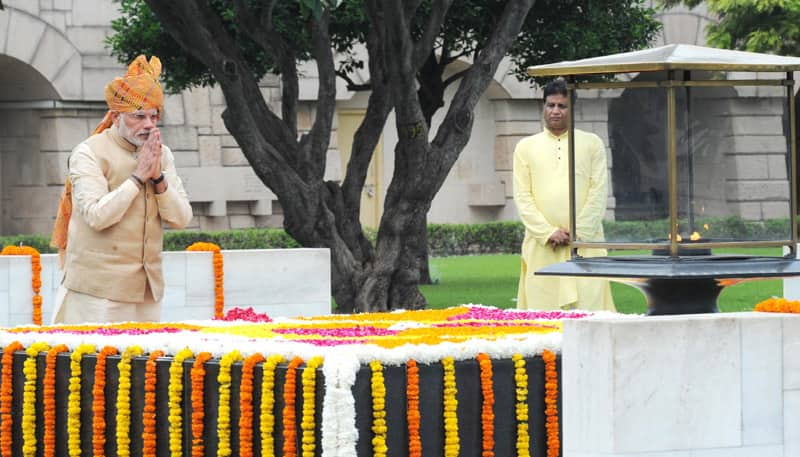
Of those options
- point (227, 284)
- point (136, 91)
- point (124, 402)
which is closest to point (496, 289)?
point (227, 284)

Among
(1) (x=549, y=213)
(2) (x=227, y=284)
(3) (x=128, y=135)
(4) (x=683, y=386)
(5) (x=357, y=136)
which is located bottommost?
(4) (x=683, y=386)

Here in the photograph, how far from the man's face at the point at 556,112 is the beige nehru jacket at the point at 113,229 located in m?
2.08

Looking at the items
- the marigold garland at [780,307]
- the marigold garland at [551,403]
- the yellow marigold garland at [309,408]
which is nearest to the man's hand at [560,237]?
the marigold garland at [780,307]

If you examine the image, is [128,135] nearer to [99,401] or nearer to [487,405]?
[99,401]

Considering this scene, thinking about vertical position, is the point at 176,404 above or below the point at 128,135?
below

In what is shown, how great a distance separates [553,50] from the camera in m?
19.5

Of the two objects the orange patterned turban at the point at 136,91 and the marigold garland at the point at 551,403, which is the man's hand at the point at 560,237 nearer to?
the orange patterned turban at the point at 136,91

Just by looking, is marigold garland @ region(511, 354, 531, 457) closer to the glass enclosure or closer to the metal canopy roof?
the glass enclosure

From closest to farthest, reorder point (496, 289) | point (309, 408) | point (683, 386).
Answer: point (683, 386), point (309, 408), point (496, 289)

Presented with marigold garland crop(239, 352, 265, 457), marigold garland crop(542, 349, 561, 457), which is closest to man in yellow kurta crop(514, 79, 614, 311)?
marigold garland crop(542, 349, 561, 457)

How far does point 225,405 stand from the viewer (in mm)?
5566

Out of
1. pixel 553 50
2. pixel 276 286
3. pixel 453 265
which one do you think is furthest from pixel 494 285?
pixel 276 286

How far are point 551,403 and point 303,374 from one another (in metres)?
1.00

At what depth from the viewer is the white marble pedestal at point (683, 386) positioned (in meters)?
4.78
